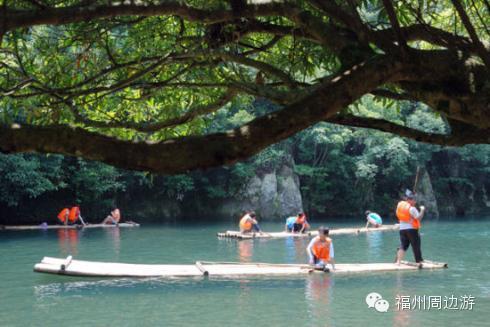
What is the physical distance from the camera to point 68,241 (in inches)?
877

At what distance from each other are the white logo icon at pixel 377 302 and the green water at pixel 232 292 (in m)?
0.12

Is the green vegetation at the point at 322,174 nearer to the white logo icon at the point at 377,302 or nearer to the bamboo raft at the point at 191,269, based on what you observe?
the bamboo raft at the point at 191,269

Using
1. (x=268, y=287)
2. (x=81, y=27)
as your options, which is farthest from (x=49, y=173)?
(x=81, y=27)

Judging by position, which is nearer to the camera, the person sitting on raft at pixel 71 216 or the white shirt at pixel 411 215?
the white shirt at pixel 411 215

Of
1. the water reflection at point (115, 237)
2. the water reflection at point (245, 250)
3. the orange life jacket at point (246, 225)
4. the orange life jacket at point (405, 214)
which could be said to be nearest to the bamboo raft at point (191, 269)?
the orange life jacket at point (405, 214)

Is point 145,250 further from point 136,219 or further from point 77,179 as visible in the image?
point 136,219

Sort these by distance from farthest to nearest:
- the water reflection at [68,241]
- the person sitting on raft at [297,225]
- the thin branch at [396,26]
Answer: the person sitting on raft at [297,225] → the water reflection at [68,241] → the thin branch at [396,26]

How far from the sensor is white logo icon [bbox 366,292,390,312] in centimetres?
1136

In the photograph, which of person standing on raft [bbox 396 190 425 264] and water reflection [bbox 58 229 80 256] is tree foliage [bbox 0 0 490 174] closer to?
person standing on raft [bbox 396 190 425 264]

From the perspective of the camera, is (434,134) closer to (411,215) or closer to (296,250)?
(411,215)

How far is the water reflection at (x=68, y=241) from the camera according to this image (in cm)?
1947

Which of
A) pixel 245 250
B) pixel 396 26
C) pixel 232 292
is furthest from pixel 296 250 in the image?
pixel 396 26

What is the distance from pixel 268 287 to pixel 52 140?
10.7m

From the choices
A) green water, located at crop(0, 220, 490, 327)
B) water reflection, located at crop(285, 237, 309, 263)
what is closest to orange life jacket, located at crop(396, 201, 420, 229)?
green water, located at crop(0, 220, 490, 327)
